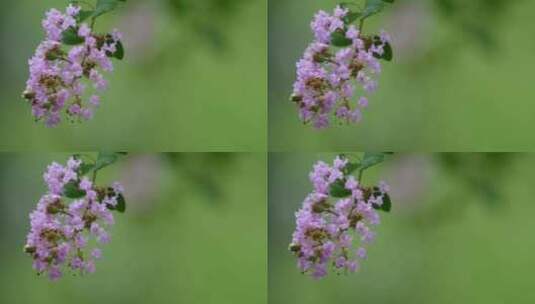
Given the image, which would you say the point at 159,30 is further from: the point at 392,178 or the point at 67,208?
the point at 392,178

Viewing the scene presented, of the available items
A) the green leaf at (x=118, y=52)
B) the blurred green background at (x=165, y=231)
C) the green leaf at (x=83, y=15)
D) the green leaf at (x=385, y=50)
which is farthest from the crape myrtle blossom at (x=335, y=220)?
the green leaf at (x=83, y=15)

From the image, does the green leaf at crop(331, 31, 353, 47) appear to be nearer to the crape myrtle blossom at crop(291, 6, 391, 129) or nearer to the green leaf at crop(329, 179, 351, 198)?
the crape myrtle blossom at crop(291, 6, 391, 129)

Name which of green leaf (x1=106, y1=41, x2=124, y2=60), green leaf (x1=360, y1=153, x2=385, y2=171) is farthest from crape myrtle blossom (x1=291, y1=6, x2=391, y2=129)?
green leaf (x1=106, y1=41, x2=124, y2=60)

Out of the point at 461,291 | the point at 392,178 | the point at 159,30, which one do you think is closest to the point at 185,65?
the point at 159,30

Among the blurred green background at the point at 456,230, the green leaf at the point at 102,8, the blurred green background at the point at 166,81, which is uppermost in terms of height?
the green leaf at the point at 102,8

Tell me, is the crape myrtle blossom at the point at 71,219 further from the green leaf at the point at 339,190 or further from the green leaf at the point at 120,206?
the green leaf at the point at 339,190

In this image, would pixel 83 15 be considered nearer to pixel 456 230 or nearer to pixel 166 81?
pixel 166 81

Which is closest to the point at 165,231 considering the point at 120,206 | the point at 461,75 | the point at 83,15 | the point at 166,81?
the point at 120,206
